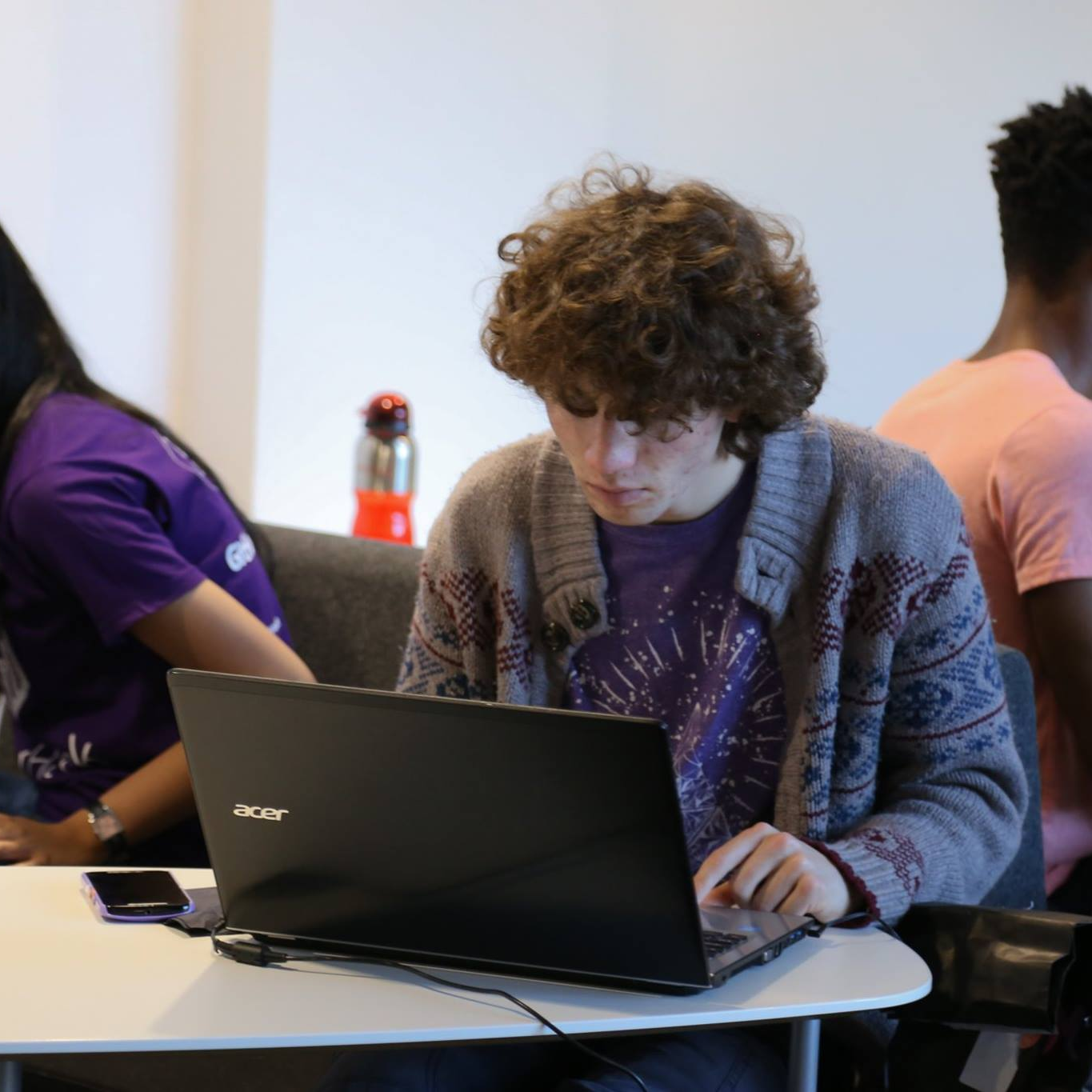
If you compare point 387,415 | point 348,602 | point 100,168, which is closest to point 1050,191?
point 348,602

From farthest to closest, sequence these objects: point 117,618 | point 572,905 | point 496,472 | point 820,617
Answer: point 117,618 → point 496,472 → point 820,617 → point 572,905

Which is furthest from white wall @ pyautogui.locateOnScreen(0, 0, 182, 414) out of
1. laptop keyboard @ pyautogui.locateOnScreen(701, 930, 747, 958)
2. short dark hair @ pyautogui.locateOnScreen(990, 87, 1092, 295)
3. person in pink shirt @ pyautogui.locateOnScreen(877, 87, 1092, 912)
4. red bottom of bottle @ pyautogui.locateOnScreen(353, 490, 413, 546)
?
laptop keyboard @ pyautogui.locateOnScreen(701, 930, 747, 958)

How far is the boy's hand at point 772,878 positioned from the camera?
3.51ft

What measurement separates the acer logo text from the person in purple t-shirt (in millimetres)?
577

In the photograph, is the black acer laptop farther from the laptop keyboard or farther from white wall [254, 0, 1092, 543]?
white wall [254, 0, 1092, 543]

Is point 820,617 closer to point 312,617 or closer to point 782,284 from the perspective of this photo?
point 782,284

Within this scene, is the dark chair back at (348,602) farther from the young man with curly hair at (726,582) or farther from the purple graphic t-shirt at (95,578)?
the young man with curly hair at (726,582)

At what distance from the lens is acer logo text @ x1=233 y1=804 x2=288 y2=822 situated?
3.06 ft

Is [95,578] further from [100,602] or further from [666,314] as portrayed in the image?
[666,314]

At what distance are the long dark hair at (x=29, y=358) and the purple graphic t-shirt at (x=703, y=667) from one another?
0.62 meters

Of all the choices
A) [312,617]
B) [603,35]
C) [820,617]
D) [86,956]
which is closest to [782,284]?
[820,617]

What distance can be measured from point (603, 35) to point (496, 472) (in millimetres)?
2005

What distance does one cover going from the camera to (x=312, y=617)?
203cm

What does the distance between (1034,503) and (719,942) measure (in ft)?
2.68
